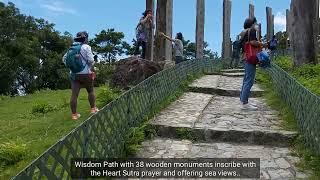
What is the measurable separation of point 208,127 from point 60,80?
28532 mm

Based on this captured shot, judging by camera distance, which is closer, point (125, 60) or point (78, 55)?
point (78, 55)

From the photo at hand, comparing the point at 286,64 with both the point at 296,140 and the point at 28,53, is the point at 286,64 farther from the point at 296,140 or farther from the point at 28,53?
the point at 28,53

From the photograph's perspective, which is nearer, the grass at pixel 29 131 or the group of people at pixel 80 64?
the grass at pixel 29 131

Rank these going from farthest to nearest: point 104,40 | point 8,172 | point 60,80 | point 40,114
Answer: point 104,40
point 60,80
point 40,114
point 8,172

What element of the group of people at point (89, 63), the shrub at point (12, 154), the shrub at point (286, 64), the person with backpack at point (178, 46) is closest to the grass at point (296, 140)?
the group of people at point (89, 63)

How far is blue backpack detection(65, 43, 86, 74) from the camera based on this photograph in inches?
367

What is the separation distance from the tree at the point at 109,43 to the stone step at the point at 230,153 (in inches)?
1608

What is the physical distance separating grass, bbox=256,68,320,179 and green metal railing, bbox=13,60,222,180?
261 centimetres

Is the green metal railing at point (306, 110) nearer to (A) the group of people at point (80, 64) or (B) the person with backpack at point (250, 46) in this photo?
(B) the person with backpack at point (250, 46)

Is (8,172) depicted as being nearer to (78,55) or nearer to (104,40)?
(78,55)

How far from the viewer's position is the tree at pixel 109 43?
48406 millimetres

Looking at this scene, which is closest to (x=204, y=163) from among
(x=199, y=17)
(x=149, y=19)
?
(x=149, y=19)

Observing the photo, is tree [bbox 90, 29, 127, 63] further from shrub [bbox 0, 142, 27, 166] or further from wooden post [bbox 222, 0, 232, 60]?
shrub [bbox 0, 142, 27, 166]

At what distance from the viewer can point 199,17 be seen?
22.7 meters
